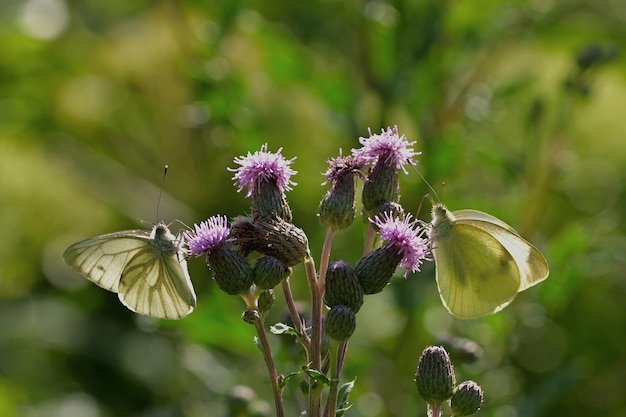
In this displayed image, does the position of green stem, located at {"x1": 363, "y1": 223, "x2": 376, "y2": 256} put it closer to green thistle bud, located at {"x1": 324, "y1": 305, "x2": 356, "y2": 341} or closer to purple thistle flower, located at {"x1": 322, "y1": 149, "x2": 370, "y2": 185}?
purple thistle flower, located at {"x1": 322, "y1": 149, "x2": 370, "y2": 185}

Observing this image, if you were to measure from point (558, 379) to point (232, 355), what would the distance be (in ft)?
4.96

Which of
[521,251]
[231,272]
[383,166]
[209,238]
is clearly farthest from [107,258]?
[521,251]

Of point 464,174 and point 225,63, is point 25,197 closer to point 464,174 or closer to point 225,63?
point 225,63

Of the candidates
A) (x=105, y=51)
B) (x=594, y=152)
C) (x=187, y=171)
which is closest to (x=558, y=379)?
(x=594, y=152)

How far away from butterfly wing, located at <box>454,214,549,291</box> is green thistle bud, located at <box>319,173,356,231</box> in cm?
39

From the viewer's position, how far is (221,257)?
2387 mm

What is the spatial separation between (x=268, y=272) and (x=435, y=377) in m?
0.51

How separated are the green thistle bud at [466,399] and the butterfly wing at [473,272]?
299 millimetres

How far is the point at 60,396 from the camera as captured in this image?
14.6 ft

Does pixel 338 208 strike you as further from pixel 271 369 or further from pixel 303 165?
pixel 303 165

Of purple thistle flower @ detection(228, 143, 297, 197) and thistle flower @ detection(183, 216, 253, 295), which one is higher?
purple thistle flower @ detection(228, 143, 297, 197)

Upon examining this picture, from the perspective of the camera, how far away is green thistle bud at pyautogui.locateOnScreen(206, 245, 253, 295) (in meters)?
2.35

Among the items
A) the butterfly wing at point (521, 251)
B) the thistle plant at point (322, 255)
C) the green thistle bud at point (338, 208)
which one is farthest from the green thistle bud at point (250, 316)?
the butterfly wing at point (521, 251)

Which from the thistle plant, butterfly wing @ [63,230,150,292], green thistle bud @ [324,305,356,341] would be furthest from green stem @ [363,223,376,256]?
butterfly wing @ [63,230,150,292]
